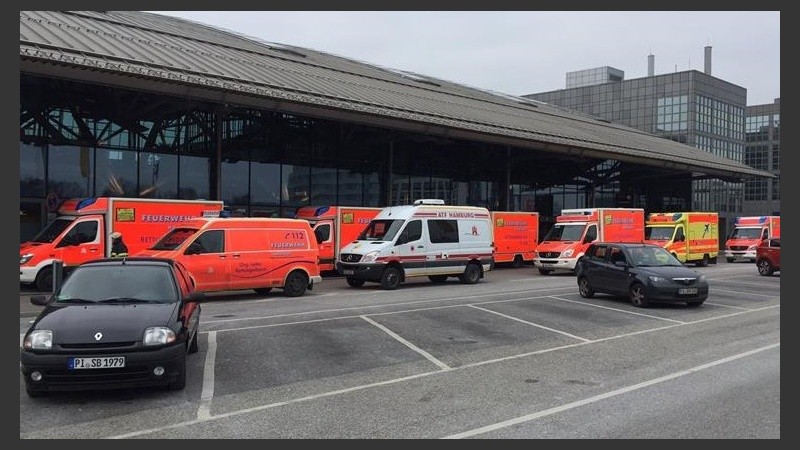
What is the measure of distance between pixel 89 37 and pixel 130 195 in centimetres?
617

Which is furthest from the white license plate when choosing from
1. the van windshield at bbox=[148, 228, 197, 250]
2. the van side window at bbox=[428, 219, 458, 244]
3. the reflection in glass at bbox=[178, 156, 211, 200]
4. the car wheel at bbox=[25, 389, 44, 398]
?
the reflection in glass at bbox=[178, 156, 211, 200]

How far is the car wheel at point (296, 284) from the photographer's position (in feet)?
54.7

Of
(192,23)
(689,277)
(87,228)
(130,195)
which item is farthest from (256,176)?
(689,277)

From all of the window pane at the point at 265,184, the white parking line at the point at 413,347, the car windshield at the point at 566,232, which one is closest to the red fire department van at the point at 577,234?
the car windshield at the point at 566,232

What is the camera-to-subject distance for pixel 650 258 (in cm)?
1470

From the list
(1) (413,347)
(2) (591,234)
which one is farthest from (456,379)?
(2) (591,234)

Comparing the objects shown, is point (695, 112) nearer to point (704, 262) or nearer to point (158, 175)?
point (704, 262)

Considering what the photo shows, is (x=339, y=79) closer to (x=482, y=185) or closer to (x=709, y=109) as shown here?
(x=482, y=185)

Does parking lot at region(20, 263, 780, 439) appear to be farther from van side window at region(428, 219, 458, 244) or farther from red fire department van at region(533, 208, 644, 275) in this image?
red fire department van at region(533, 208, 644, 275)

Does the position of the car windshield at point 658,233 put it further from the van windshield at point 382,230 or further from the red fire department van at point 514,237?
the van windshield at point 382,230

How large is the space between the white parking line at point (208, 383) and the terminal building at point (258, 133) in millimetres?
11702

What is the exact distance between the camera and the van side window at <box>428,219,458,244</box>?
63.3ft

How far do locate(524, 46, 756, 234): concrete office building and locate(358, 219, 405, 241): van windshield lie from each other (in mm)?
51766

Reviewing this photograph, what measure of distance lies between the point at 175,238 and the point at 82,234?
11.5 feet
